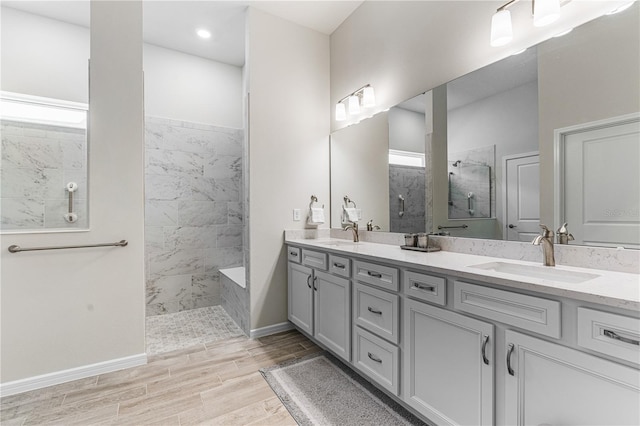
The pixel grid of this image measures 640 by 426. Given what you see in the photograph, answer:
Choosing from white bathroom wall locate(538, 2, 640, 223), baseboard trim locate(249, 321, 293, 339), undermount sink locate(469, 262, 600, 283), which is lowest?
baseboard trim locate(249, 321, 293, 339)

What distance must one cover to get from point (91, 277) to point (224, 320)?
1414mm

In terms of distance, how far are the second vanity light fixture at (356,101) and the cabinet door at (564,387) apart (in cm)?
209

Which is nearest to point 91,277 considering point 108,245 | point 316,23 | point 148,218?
point 108,245

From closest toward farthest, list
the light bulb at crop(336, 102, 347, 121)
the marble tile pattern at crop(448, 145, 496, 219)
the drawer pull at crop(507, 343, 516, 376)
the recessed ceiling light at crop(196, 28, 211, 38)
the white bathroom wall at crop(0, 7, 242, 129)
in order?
the drawer pull at crop(507, 343, 516, 376)
the marble tile pattern at crop(448, 145, 496, 219)
the white bathroom wall at crop(0, 7, 242, 129)
the light bulb at crop(336, 102, 347, 121)
the recessed ceiling light at crop(196, 28, 211, 38)

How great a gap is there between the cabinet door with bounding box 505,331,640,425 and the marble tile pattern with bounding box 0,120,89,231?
2.64 metres

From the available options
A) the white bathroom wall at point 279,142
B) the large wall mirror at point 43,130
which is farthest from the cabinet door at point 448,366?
the large wall mirror at point 43,130

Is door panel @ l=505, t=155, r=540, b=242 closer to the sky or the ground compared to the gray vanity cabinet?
closer to the sky

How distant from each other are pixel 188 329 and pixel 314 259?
1.58 metres

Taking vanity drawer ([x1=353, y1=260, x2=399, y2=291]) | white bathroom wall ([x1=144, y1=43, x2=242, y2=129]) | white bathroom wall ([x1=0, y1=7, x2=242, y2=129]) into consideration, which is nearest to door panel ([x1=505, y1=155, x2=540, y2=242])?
vanity drawer ([x1=353, y1=260, x2=399, y2=291])

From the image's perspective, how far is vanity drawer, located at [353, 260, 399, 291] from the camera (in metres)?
1.61

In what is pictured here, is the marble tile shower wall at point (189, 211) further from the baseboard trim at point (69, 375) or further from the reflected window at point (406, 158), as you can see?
the reflected window at point (406, 158)

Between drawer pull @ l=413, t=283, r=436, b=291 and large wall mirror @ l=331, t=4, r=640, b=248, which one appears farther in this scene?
drawer pull @ l=413, t=283, r=436, b=291

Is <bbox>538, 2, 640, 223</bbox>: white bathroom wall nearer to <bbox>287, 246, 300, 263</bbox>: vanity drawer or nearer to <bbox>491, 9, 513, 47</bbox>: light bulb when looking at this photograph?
<bbox>491, 9, 513, 47</bbox>: light bulb

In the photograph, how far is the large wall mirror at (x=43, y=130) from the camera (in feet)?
6.72
